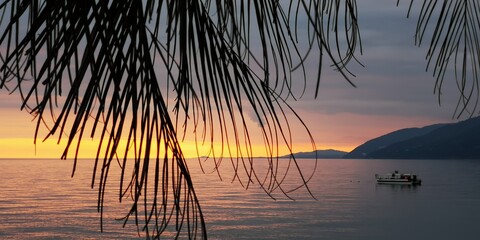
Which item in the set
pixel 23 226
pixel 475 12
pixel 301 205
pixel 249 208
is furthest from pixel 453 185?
pixel 475 12

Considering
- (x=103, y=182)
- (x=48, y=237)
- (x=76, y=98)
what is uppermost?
(x=76, y=98)

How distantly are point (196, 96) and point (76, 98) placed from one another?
213 mm

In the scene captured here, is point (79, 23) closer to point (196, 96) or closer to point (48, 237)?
point (196, 96)

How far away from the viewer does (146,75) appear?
91cm

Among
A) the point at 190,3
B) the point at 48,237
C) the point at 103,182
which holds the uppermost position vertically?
the point at 190,3

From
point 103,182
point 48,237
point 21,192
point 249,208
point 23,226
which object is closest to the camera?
point 103,182

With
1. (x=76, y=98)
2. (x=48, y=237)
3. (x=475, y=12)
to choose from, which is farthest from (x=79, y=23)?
(x=48, y=237)

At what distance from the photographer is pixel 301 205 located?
8019cm

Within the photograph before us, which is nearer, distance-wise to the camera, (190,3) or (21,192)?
(190,3)

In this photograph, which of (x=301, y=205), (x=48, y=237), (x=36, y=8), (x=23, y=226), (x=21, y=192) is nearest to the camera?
(x=36, y=8)

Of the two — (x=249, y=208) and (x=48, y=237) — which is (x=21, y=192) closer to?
(x=249, y=208)

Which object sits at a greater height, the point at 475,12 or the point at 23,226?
the point at 475,12

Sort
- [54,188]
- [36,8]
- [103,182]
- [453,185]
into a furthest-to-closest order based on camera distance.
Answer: [453,185]
[54,188]
[36,8]
[103,182]

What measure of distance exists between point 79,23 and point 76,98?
10cm
